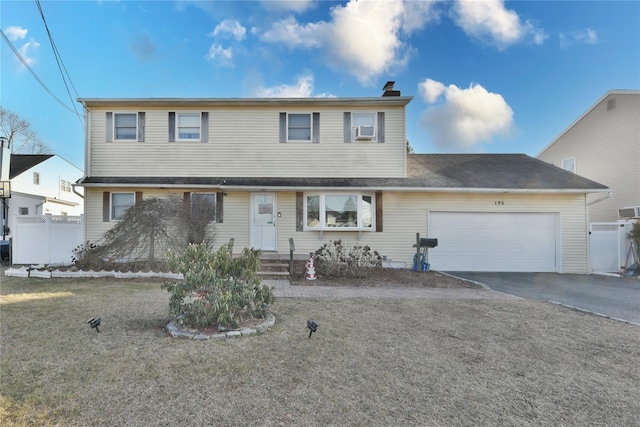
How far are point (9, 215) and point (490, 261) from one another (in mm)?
25199

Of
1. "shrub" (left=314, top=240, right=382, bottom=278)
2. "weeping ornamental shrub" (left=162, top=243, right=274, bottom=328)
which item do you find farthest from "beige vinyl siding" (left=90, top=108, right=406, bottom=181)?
"weeping ornamental shrub" (left=162, top=243, right=274, bottom=328)

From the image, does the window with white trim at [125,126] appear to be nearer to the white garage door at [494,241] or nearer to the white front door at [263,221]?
the white front door at [263,221]

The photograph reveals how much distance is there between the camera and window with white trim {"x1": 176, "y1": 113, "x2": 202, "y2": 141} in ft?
36.9

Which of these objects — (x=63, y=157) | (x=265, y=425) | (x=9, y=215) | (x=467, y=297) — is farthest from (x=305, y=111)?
(x=63, y=157)

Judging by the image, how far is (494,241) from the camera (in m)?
11.0

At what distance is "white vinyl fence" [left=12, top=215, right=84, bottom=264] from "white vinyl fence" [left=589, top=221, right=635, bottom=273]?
60.3 ft

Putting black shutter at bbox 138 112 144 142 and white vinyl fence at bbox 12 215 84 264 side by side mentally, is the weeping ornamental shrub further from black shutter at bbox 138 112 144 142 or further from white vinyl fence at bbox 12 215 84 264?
white vinyl fence at bbox 12 215 84 264

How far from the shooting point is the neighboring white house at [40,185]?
61.1 feet

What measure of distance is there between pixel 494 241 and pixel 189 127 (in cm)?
1173

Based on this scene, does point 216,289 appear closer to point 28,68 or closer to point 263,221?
point 263,221

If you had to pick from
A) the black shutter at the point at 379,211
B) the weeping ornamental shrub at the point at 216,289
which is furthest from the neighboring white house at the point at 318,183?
the weeping ornamental shrub at the point at 216,289

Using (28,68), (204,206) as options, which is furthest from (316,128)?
(28,68)

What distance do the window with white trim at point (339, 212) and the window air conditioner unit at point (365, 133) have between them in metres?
2.06

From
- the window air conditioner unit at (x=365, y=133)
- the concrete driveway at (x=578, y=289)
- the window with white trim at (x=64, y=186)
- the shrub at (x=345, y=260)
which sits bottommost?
the concrete driveway at (x=578, y=289)
